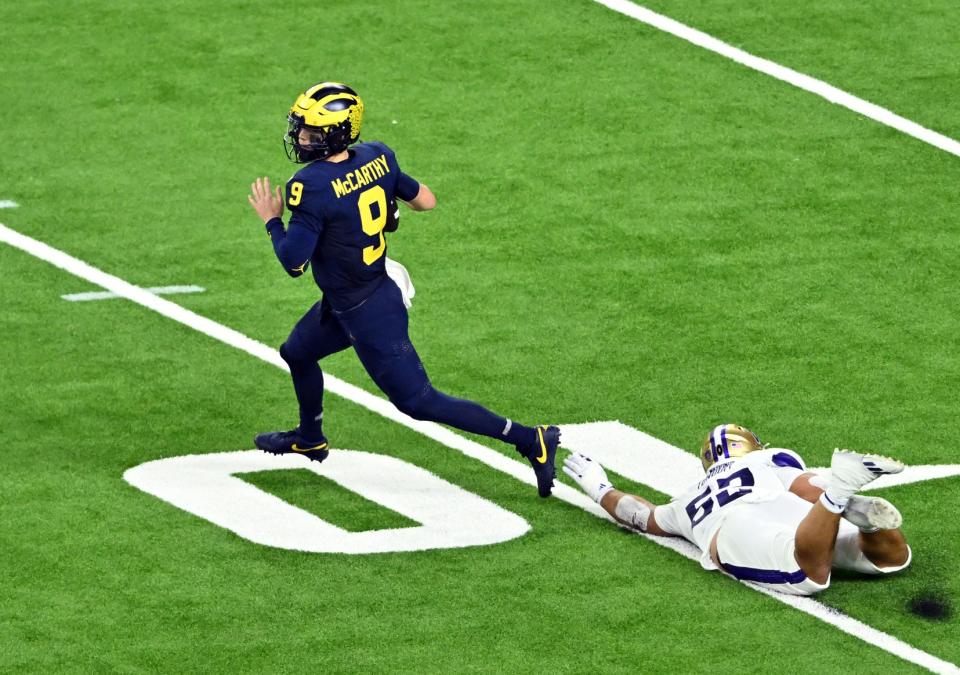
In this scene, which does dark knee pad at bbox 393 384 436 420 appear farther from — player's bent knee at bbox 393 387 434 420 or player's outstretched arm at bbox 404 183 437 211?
player's outstretched arm at bbox 404 183 437 211

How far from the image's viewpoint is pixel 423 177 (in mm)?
14156

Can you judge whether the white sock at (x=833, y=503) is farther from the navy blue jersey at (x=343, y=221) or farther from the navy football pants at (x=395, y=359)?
the navy blue jersey at (x=343, y=221)

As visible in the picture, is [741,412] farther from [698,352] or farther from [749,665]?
[749,665]

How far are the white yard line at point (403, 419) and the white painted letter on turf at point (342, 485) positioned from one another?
15.3 inches

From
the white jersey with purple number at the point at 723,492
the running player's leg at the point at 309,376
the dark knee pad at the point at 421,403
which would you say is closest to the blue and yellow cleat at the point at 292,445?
the running player's leg at the point at 309,376

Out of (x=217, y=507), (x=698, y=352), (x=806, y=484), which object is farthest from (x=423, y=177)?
(x=806, y=484)

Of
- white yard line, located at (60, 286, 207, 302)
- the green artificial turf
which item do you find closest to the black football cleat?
the green artificial turf

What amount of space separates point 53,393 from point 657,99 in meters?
5.78

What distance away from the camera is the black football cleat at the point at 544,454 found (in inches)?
397

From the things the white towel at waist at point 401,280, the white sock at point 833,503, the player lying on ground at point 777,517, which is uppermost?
the white towel at waist at point 401,280

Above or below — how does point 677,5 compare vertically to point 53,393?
above

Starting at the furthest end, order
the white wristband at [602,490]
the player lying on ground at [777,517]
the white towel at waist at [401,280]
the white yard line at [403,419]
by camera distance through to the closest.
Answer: the white towel at waist at [401,280], the white wristband at [602,490], the player lying on ground at [777,517], the white yard line at [403,419]

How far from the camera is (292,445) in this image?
1048 centimetres

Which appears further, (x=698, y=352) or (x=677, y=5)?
(x=677, y=5)
